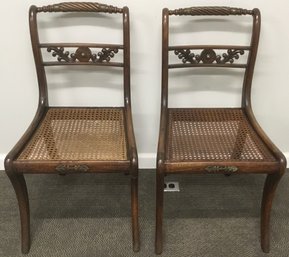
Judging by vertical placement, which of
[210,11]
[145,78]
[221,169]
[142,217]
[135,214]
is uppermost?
[210,11]

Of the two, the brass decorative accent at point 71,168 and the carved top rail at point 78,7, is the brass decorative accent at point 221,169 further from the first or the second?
the carved top rail at point 78,7

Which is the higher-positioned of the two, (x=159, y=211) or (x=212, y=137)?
(x=212, y=137)

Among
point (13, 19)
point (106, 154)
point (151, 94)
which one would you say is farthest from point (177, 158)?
point (13, 19)

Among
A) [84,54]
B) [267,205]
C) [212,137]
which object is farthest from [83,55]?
[267,205]

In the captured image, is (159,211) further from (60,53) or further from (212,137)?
(60,53)

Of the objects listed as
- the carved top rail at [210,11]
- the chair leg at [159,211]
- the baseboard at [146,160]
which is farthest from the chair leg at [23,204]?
the carved top rail at [210,11]

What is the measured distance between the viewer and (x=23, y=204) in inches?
51.0

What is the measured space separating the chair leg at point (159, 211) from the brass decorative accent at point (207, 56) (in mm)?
522

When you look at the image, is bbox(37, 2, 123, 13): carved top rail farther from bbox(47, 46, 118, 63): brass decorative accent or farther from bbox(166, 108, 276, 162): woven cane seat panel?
bbox(166, 108, 276, 162): woven cane seat panel

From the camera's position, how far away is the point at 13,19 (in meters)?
1.44

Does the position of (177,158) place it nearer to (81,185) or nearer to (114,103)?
(114,103)

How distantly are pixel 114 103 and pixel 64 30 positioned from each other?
394mm

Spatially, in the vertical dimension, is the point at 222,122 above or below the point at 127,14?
below

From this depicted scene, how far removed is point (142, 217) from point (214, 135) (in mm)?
493
